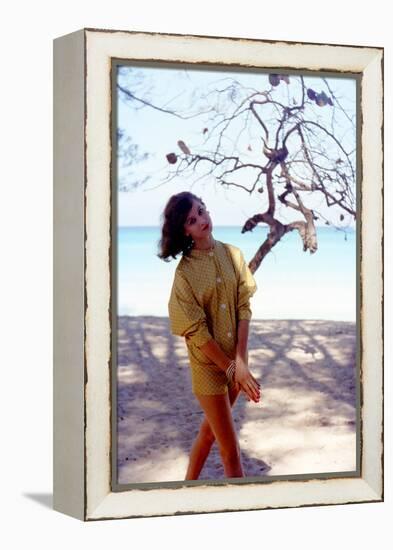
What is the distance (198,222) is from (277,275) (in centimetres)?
53

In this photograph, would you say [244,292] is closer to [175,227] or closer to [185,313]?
[185,313]

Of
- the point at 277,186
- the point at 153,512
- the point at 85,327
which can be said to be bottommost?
the point at 153,512

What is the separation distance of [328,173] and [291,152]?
0.82ft

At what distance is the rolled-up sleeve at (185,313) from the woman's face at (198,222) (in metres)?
0.23

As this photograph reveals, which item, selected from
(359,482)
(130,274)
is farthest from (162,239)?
(359,482)

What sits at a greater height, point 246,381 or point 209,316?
point 209,316

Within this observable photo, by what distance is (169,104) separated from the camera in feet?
29.7

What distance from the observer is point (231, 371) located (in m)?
9.14

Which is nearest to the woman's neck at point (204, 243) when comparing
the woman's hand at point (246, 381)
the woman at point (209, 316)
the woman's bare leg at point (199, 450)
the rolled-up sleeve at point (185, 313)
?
the woman at point (209, 316)

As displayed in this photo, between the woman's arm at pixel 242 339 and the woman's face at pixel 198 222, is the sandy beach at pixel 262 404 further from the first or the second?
the woman's face at pixel 198 222

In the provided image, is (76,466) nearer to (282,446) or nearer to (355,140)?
(282,446)

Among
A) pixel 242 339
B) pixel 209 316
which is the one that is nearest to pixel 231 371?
pixel 242 339

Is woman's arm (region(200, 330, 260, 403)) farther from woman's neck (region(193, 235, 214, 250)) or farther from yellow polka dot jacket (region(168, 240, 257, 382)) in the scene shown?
woman's neck (region(193, 235, 214, 250))

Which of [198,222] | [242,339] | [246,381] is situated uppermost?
[198,222]
